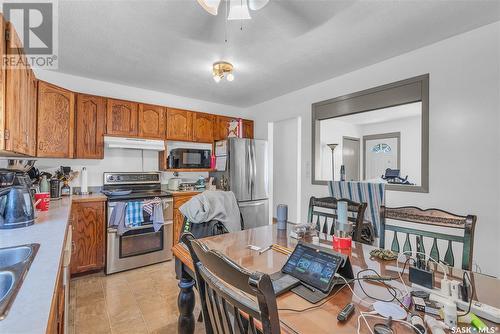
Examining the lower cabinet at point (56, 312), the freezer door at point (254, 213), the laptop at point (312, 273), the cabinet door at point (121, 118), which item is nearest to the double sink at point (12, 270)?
the lower cabinet at point (56, 312)

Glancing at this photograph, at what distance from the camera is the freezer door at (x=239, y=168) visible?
3738 millimetres

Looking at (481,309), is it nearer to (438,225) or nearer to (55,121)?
(438,225)

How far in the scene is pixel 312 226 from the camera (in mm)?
1720

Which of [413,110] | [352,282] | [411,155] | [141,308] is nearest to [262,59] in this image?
[352,282]

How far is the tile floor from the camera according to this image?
1.86m

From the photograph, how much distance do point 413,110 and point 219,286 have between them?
202 inches

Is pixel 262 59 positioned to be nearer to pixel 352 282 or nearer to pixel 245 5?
pixel 245 5

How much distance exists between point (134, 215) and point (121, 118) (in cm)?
134

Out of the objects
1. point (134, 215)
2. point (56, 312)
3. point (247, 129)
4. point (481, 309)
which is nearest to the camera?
point (481, 309)

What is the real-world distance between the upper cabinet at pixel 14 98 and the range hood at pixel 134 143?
40.9 inches

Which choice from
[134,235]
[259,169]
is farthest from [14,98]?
[259,169]

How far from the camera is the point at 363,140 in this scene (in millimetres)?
5680

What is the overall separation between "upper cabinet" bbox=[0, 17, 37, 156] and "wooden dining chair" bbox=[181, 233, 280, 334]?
61.7 inches

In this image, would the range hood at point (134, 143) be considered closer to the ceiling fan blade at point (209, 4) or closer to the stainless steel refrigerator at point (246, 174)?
the stainless steel refrigerator at point (246, 174)
